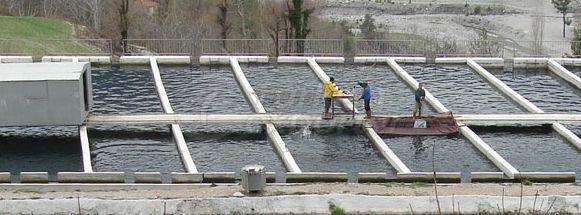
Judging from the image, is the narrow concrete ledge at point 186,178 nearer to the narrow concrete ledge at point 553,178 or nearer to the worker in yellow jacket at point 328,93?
the worker in yellow jacket at point 328,93

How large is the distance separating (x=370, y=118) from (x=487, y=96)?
6458 mm

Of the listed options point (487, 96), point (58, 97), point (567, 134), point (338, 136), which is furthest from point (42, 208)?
point (487, 96)

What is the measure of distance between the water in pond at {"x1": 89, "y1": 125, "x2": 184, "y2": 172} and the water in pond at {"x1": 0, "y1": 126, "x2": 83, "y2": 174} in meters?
0.63

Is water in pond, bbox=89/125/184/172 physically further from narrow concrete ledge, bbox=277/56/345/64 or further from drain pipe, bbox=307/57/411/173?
narrow concrete ledge, bbox=277/56/345/64

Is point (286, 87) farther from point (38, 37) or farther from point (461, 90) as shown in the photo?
point (38, 37)

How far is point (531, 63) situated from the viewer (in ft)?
114

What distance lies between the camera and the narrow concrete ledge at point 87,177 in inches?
795

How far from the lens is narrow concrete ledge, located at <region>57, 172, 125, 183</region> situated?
795 inches

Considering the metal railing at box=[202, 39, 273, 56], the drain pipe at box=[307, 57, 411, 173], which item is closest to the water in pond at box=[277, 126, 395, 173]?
the drain pipe at box=[307, 57, 411, 173]

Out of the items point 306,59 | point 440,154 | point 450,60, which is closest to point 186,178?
point 440,154

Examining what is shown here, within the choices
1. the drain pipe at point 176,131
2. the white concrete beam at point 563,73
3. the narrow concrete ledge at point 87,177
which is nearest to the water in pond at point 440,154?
the drain pipe at point 176,131

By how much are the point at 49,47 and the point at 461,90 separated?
2584cm

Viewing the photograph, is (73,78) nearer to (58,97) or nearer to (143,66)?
(58,97)

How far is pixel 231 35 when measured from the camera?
6197 centimetres
